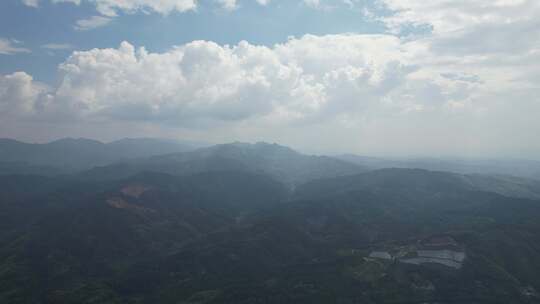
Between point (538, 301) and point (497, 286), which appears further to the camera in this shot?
point (497, 286)

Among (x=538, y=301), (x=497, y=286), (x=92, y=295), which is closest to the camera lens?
(x=538, y=301)

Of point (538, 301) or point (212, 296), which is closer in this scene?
point (538, 301)

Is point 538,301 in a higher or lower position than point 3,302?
higher

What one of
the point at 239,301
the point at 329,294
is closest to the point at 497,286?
the point at 329,294

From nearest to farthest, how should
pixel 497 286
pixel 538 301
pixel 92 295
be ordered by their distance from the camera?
1. pixel 538 301
2. pixel 497 286
3. pixel 92 295

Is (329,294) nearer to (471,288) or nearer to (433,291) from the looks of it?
(433,291)

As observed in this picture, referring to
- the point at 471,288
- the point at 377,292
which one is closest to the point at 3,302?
the point at 377,292

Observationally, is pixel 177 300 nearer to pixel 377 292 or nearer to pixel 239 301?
pixel 239 301

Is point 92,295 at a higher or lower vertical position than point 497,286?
lower
